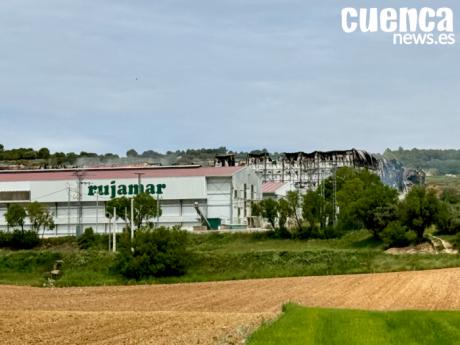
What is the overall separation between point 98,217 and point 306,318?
233 feet

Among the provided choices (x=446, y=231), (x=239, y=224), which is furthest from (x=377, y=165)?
(x=446, y=231)

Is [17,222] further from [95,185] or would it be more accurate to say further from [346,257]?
[346,257]

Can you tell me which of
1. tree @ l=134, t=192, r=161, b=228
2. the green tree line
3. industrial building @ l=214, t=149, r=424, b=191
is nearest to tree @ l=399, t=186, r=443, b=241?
the green tree line

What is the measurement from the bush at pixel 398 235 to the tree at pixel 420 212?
2.37 ft

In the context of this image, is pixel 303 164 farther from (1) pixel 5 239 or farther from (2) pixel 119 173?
(1) pixel 5 239

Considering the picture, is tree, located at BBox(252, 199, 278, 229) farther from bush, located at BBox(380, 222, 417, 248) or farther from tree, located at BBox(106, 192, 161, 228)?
bush, located at BBox(380, 222, 417, 248)

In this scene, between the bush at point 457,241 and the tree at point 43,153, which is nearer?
the bush at point 457,241

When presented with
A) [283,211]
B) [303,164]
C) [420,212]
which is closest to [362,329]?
[420,212]

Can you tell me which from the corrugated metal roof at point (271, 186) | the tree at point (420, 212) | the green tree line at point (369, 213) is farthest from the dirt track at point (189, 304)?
the corrugated metal roof at point (271, 186)

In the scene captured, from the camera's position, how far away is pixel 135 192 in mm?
92188

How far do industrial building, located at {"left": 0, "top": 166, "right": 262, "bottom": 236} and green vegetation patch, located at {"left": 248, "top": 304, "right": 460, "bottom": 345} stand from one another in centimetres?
6514

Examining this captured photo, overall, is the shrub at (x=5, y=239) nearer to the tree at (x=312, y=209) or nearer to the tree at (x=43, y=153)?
the tree at (x=312, y=209)

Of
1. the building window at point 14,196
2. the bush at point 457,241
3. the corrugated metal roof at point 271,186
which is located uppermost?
the corrugated metal roof at point 271,186

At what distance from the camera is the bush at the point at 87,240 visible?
7981 centimetres
